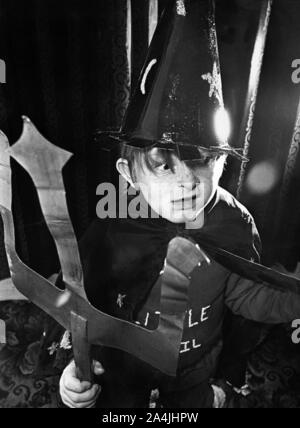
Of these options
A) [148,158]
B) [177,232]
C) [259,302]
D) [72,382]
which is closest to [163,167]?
[148,158]

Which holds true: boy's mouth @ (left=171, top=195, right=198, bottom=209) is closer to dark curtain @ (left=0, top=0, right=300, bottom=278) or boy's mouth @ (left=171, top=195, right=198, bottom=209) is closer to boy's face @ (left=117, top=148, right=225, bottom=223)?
boy's face @ (left=117, top=148, right=225, bottom=223)

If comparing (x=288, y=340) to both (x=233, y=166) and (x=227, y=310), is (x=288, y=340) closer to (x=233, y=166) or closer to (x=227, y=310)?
(x=227, y=310)

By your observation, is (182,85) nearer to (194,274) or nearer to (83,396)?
(194,274)

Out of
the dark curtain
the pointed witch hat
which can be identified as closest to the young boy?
the pointed witch hat

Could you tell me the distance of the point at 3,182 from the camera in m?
1.00

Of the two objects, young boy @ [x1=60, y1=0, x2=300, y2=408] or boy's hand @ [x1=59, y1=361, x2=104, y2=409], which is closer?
young boy @ [x1=60, y1=0, x2=300, y2=408]

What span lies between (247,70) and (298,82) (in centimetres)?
15

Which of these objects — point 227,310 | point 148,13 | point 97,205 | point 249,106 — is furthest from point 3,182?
point 227,310

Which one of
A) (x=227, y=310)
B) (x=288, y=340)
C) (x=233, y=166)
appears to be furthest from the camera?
(x=288, y=340)

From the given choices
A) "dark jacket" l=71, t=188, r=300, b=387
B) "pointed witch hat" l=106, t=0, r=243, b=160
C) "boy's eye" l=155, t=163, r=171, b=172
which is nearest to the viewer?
"pointed witch hat" l=106, t=0, r=243, b=160

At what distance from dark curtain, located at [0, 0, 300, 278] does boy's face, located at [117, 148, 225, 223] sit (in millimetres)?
135

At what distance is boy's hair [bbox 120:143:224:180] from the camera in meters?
0.92

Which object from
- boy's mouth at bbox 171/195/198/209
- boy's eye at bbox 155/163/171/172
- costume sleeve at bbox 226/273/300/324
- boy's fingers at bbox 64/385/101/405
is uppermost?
boy's eye at bbox 155/163/171/172

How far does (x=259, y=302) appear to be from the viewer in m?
1.15
